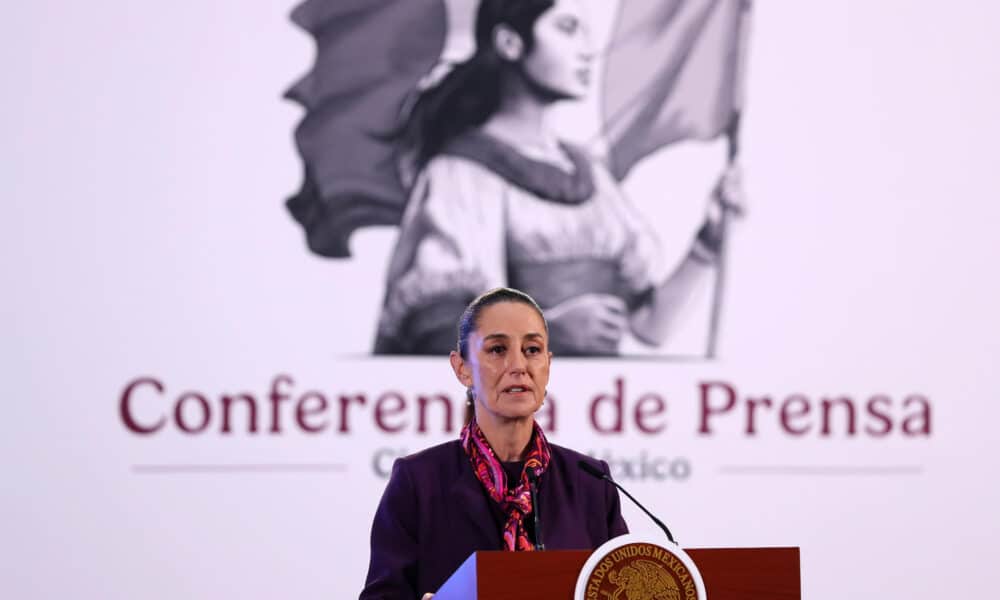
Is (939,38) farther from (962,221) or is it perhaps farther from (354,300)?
(354,300)

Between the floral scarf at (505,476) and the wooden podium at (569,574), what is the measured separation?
1.07 ft

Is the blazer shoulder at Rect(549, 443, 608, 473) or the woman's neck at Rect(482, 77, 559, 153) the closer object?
the blazer shoulder at Rect(549, 443, 608, 473)

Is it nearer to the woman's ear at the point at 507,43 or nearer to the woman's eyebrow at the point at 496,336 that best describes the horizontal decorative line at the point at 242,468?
the woman's ear at the point at 507,43

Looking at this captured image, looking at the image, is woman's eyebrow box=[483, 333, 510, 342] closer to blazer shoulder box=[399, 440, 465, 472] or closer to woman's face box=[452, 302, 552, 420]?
woman's face box=[452, 302, 552, 420]

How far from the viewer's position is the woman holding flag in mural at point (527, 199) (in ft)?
13.6

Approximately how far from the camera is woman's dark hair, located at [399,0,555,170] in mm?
4195

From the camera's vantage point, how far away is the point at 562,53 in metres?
4.28

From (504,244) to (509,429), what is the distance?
1.56 m

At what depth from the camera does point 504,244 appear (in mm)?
4184

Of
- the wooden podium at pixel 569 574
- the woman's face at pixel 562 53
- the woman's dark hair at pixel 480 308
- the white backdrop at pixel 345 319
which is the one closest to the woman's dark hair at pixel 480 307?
the woman's dark hair at pixel 480 308

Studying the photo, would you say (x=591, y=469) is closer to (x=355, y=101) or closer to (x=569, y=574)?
(x=569, y=574)

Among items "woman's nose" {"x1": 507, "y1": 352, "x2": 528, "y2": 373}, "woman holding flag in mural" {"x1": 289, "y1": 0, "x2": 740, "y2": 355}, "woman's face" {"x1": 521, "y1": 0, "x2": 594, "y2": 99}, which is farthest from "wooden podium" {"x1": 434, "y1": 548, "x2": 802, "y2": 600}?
"woman's face" {"x1": 521, "y1": 0, "x2": 594, "y2": 99}

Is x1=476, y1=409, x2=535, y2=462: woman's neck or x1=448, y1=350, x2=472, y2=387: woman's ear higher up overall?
x1=448, y1=350, x2=472, y2=387: woman's ear

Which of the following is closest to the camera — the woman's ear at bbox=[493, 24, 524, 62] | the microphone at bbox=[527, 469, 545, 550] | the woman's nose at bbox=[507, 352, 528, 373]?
the microphone at bbox=[527, 469, 545, 550]
